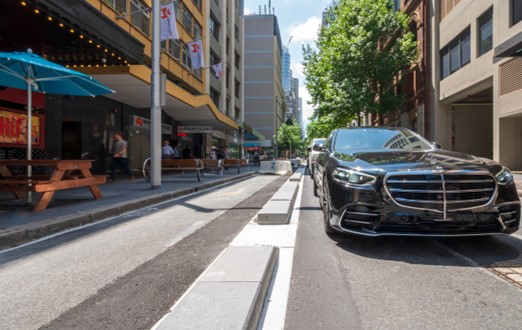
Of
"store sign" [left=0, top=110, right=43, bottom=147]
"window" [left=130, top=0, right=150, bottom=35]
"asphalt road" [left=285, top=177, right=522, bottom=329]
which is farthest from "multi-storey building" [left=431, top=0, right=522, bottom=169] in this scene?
"window" [left=130, top=0, right=150, bottom=35]

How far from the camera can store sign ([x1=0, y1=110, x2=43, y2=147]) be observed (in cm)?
1115

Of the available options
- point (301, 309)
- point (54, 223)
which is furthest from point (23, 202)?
point (301, 309)

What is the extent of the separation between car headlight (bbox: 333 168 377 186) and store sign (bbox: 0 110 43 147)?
428 inches

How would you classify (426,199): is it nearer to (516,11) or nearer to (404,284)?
(404,284)

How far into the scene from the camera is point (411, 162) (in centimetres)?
436

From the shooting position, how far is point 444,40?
74.4ft

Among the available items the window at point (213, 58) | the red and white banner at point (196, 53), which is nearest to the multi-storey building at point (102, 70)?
the red and white banner at point (196, 53)

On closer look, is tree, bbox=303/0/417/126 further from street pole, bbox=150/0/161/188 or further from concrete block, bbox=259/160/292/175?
street pole, bbox=150/0/161/188

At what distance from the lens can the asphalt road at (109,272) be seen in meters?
2.81

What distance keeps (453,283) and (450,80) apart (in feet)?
69.8

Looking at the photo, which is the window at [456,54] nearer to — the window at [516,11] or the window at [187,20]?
the window at [516,11]

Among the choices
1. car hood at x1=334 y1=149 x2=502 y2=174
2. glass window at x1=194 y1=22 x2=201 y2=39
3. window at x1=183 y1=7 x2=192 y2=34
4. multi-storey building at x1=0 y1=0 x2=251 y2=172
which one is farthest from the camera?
glass window at x1=194 y1=22 x2=201 y2=39

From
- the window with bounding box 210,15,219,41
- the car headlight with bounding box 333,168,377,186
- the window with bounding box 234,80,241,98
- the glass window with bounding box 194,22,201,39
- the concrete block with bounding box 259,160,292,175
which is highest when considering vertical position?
the window with bounding box 210,15,219,41

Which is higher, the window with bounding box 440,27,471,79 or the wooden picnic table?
the window with bounding box 440,27,471,79
